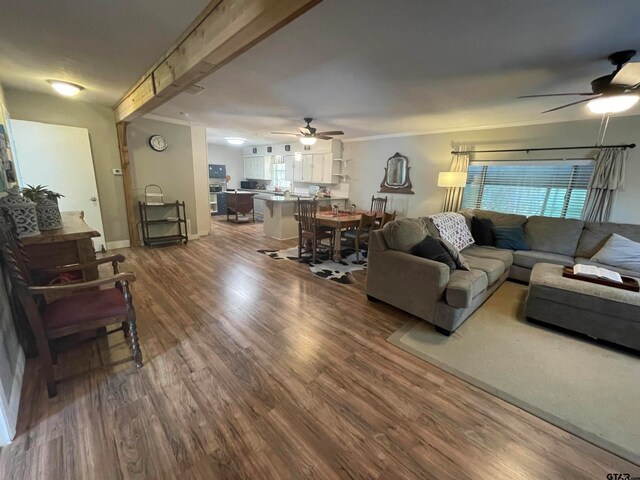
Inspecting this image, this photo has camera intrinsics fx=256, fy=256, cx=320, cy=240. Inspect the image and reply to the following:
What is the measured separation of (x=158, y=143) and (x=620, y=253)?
719 centimetres

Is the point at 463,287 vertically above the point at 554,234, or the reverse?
the point at 554,234

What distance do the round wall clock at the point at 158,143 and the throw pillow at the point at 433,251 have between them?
4951mm

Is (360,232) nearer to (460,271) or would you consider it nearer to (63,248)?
(460,271)

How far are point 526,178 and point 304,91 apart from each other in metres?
3.90

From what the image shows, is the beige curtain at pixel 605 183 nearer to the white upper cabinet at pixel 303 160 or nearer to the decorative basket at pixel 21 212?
the white upper cabinet at pixel 303 160

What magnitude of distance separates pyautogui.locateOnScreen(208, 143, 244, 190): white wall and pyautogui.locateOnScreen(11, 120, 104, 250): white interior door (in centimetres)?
506

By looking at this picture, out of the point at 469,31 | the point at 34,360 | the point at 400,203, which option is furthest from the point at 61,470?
the point at 400,203

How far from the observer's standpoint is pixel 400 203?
5.85 m

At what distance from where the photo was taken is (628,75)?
1926 mm

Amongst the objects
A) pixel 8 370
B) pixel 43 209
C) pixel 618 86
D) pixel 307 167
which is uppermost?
pixel 618 86

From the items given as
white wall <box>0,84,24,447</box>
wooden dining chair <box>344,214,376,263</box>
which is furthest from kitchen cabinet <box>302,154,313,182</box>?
white wall <box>0,84,24,447</box>

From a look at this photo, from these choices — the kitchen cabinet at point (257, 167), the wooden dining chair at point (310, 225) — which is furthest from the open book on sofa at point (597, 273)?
the kitchen cabinet at point (257, 167)

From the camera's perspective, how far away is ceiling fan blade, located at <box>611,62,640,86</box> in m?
1.82

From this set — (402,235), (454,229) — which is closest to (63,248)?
(402,235)
